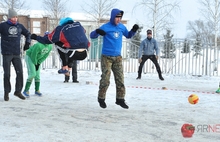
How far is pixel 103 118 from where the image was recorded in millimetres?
5195

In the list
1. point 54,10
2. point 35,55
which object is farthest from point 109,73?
point 54,10

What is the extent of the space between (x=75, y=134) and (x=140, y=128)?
0.96 meters

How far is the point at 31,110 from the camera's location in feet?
19.0

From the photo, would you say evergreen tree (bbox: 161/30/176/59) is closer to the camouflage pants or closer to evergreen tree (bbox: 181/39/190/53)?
evergreen tree (bbox: 181/39/190/53)

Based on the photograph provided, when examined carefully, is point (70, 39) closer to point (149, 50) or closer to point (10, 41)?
point (10, 41)

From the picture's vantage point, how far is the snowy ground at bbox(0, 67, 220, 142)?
4105 millimetres

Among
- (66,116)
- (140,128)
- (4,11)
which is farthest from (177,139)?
(4,11)

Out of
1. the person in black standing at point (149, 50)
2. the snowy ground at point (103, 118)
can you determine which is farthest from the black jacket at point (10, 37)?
the person in black standing at point (149, 50)

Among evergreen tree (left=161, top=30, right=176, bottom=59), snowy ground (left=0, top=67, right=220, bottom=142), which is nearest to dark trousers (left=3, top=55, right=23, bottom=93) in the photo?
snowy ground (left=0, top=67, right=220, bottom=142)

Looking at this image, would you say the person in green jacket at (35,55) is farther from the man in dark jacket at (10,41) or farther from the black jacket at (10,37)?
the black jacket at (10,37)

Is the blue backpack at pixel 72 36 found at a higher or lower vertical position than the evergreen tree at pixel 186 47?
lower

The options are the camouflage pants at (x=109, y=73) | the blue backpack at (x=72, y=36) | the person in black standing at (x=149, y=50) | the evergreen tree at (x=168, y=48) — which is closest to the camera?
the blue backpack at (x=72, y=36)

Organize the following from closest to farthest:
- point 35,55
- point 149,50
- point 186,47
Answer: point 35,55 < point 149,50 < point 186,47

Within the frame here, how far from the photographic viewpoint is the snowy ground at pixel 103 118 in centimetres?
411
